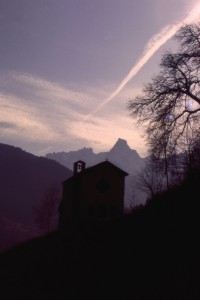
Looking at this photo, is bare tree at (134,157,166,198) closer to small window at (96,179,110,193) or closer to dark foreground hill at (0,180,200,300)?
small window at (96,179,110,193)

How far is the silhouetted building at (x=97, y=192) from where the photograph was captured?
4294cm

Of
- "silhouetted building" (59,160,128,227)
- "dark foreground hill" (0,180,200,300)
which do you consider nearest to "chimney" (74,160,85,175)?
"silhouetted building" (59,160,128,227)

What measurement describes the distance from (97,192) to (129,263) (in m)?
33.8

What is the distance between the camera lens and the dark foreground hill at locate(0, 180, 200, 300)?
Answer: 7.64 metres

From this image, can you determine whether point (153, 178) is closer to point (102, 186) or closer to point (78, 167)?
point (102, 186)

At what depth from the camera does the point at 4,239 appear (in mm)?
113438

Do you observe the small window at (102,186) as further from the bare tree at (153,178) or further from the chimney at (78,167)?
the bare tree at (153,178)

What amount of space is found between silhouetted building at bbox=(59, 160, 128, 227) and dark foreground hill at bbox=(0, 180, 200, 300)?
89.1 ft

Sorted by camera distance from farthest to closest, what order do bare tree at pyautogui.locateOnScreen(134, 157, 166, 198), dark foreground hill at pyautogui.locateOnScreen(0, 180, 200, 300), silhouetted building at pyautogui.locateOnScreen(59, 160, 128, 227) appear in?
silhouetted building at pyautogui.locateOnScreen(59, 160, 128, 227) < bare tree at pyautogui.locateOnScreen(134, 157, 166, 198) < dark foreground hill at pyautogui.locateOnScreen(0, 180, 200, 300)

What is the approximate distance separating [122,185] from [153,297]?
3859 cm

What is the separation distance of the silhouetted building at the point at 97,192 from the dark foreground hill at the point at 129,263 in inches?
1070

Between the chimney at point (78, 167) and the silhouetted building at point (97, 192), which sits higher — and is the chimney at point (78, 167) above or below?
above

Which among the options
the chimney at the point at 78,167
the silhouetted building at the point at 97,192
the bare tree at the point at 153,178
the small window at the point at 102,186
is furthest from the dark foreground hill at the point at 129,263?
the chimney at the point at 78,167

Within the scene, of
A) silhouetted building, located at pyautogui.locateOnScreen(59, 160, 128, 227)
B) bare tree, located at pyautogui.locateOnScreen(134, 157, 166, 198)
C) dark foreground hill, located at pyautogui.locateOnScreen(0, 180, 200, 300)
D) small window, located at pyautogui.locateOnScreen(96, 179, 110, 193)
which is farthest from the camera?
small window, located at pyautogui.locateOnScreen(96, 179, 110, 193)
